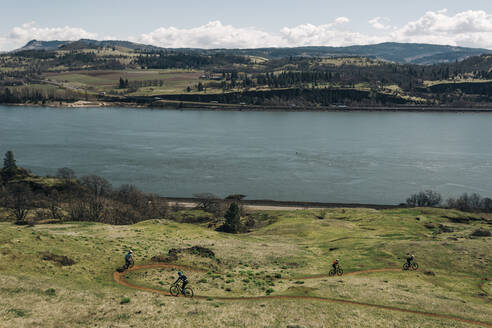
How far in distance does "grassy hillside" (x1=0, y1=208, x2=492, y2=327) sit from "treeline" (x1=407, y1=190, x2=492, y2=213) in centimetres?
5710

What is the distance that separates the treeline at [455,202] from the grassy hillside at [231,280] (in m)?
57.1

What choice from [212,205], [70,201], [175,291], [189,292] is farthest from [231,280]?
[212,205]

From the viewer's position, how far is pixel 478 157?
18700 cm

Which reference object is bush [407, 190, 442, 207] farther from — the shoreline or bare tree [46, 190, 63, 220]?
bare tree [46, 190, 63, 220]

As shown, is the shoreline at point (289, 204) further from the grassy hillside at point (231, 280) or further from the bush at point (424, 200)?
the grassy hillside at point (231, 280)

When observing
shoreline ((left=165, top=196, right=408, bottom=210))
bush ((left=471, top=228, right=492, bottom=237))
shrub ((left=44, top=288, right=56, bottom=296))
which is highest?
shrub ((left=44, top=288, right=56, bottom=296))

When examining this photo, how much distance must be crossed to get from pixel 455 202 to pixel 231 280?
102 meters

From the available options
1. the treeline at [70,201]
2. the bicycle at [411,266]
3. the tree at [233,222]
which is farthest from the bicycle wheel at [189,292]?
the treeline at [70,201]

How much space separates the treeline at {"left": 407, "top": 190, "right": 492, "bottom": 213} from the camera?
377 ft

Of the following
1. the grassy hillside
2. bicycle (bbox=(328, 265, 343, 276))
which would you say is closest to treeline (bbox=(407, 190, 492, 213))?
the grassy hillside

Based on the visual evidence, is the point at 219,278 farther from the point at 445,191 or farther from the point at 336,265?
the point at 445,191

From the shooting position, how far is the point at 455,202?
389 ft

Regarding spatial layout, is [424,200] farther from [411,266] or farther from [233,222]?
[411,266]

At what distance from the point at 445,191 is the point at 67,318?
137699mm
